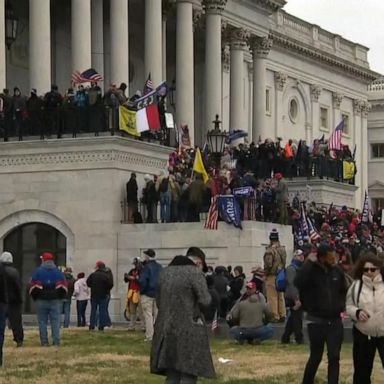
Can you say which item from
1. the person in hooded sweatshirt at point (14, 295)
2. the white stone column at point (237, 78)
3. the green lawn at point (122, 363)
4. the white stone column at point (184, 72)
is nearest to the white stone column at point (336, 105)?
the white stone column at point (237, 78)

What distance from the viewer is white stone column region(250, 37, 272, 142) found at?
2429 inches

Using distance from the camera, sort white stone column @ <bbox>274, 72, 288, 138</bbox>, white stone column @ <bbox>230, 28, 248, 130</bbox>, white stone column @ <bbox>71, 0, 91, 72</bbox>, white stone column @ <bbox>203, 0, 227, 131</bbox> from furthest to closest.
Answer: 1. white stone column @ <bbox>274, 72, 288, 138</bbox>
2. white stone column @ <bbox>230, 28, 248, 130</bbox>
3. white stone column @ <bbox>203, 0, 227, 131</bbox>
4. white stone column @ <bbox>71, 0, 91, 72</bbox>

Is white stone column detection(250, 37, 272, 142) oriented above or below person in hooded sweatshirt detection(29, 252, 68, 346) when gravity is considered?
above

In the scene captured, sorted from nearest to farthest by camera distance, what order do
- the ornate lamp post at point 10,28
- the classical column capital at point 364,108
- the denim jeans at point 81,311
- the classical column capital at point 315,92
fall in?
the denim jeans at point 81,311
the ornate lamp post at point 10,28
the classical column capital at point 315,92
the classical column capital at point 364,108

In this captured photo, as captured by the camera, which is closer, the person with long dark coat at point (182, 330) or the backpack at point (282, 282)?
the person with long dark coat at point (182, 330)

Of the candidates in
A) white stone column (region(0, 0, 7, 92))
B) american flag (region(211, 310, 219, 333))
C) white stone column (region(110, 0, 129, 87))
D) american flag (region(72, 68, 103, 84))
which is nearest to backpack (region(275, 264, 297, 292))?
american flag (region(211, 310, 219, 333))

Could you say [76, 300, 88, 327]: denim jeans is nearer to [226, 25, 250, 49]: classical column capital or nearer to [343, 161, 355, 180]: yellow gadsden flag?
[343, 161, 355, 180]: yellow gadsden flag

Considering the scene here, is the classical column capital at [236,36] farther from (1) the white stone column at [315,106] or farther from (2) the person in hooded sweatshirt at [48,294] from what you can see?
(2) the person in hooded sweatshirt at [48,294]

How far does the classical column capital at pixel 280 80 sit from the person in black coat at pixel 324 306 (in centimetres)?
5589

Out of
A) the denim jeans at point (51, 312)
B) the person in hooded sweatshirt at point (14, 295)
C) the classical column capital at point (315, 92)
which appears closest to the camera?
the person in hooded sweatshirt at point (14, 295)

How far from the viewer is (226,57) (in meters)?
62.0

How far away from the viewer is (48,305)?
2438 centimetres

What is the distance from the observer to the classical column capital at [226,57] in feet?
201

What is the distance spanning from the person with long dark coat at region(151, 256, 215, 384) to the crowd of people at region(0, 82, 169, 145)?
20.8 m
